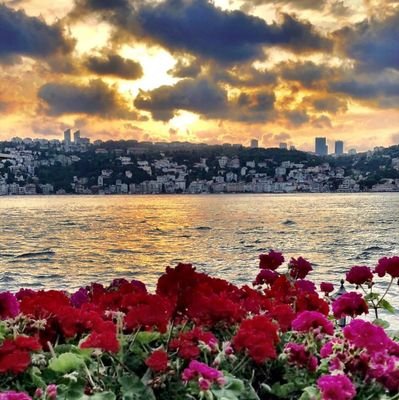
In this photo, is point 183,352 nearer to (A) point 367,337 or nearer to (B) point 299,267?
(A) point 367,337

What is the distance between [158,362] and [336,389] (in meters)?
0.84

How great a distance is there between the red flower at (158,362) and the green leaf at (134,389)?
0.32 ft

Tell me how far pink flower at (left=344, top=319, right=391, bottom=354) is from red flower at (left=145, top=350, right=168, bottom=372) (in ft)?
2.93

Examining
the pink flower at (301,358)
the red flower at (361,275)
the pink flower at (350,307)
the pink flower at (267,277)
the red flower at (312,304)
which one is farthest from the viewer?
the pink flower at (267,277)

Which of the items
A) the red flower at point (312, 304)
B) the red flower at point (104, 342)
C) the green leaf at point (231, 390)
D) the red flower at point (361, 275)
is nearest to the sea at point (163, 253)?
the red flower at point (361, 275)

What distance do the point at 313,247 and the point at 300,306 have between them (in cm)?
3977

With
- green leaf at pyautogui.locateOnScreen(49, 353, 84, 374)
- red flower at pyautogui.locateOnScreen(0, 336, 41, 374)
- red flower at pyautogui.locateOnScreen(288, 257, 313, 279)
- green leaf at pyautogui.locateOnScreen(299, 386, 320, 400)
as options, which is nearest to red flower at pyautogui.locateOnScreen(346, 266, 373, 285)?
red flower at pyautogui.locateOnScreen(288, 257, 313, 279)

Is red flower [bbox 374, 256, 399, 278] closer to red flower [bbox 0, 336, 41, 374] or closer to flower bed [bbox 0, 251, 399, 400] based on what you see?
flower bed [bbox 0, 251, 399, 400]

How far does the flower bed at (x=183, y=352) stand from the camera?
115 inches

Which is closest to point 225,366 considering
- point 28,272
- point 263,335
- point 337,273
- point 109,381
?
point 263,335

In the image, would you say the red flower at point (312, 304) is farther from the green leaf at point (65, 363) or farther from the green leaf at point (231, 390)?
the green leaf at point (65, 363)

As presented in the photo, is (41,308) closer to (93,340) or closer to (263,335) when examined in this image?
(93,340)

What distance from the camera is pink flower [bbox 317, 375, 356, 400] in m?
2.61

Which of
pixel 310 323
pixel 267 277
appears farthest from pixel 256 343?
pixel 267 277
